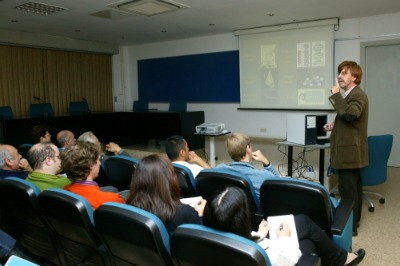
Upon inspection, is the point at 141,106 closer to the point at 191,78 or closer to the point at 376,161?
the point at 191,78

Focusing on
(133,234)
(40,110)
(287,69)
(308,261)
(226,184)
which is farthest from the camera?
(40,110)

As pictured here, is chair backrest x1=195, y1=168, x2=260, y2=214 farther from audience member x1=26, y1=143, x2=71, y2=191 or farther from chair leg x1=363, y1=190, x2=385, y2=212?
chair leg x1=363, y1=190, x2=385, y2=212

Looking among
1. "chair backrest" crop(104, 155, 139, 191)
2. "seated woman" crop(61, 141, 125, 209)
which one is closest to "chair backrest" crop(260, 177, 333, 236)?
"seated woman" crop(61, 141, 125, 209)

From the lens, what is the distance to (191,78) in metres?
7.91

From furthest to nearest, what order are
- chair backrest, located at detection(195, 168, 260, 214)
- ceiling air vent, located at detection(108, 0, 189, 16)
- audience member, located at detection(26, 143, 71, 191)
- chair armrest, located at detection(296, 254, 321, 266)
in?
ceiling air vent, located at detection(108, 0, 189, 16) < audience member, located at detection(26, 143, 71, 191) < chair backrest, located at detection(195, 168, 260, 214) < chair armrest, located at detection(296, 254, 321, 266)

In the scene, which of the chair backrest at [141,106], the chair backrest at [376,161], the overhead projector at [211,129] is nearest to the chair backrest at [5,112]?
the chair backrest at [141,106]

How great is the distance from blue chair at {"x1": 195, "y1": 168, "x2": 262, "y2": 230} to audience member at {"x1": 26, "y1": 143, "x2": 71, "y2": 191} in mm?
898

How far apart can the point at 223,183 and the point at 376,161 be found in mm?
2219

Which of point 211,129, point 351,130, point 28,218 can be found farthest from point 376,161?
point 28,218

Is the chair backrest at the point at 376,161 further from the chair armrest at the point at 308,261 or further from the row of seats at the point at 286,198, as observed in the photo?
the chair armrest at the point at 308,261

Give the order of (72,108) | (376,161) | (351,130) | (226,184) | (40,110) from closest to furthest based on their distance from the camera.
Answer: (226,184) → (351,130) → (376,161) → (40,110) → (72,108)

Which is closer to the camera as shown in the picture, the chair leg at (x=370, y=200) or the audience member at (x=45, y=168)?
the audience member at (x=45, y=168)

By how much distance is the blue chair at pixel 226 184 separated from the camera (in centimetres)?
201

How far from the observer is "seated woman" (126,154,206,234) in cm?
155
